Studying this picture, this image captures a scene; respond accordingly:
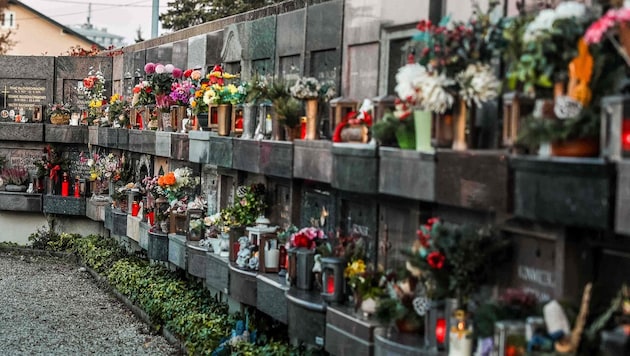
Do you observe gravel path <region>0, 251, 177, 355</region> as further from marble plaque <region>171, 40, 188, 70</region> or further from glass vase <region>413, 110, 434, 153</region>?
glass vase <region>413, 110, 434, 153</region>

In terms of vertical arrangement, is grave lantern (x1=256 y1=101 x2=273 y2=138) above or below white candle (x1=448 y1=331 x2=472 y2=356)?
above

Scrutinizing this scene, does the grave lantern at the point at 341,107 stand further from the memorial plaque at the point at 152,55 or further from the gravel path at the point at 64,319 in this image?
the memorial plaque at the point at 152,55

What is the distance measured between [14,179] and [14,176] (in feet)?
0.32

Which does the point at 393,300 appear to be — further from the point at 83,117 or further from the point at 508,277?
the point at 83,117

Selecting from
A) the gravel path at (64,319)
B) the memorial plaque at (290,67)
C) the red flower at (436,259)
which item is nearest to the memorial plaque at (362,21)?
the memorial plaque at (290,67)

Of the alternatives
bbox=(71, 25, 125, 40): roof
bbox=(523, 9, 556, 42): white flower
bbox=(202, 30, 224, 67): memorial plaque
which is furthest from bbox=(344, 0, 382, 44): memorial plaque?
bbox=(71, 25, 125, 40): roof

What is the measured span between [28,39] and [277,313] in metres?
49.8

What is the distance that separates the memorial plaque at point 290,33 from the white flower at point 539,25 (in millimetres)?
6612

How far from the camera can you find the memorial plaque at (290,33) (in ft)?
46.0

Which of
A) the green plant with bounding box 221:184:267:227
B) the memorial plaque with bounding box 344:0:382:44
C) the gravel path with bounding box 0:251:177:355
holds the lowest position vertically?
the gravel path with bounding box 0:251:177:355

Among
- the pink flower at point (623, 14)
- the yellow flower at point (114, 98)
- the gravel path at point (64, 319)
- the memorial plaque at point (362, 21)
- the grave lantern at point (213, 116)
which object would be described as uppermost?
the memorial plaque at point (362, 21)

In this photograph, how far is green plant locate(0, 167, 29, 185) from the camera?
2773cm

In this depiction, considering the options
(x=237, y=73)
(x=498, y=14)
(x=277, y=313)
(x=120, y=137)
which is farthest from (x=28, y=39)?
(x=498, y=14)

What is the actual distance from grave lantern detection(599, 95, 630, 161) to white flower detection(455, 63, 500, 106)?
165cm
